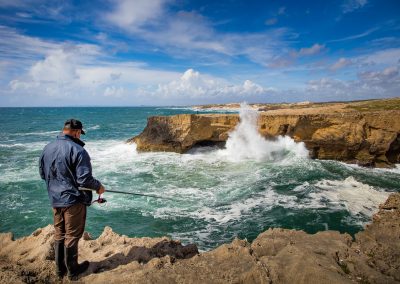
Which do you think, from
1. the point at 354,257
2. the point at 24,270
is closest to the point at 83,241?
the point at 24,270

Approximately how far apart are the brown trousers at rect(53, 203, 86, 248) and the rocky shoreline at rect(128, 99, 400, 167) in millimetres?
18588

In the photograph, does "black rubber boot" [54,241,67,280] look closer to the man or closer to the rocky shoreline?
the man

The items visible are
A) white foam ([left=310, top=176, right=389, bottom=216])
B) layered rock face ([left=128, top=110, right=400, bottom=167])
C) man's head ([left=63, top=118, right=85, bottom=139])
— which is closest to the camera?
man's head ([left=63, top=118, right=85, bottom=139])

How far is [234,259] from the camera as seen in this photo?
417cm

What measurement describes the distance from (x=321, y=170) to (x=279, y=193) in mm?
5696

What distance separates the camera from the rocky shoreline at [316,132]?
19.8 m

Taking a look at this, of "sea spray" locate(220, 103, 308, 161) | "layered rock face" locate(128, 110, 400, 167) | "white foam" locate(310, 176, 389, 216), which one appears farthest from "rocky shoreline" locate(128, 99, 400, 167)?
"white foam" locate(310, 176, 389, 216)

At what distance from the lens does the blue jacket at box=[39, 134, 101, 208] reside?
395cm

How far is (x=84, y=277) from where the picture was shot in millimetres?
3969

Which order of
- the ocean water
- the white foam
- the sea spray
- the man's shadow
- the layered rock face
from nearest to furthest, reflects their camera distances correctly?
1. the man's shadow
2. the ocean water
3. the white foam
4. the layered rock face
5. the sea spray

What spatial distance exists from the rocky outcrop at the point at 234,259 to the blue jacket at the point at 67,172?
117cm

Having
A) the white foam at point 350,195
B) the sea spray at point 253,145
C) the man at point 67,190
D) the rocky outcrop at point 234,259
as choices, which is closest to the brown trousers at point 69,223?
the man at point 67,190

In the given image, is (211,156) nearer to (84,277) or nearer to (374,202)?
(374,202)

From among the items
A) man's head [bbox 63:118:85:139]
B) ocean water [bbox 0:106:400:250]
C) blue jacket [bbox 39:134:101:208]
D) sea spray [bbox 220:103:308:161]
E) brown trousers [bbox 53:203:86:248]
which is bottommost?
ocean water [bbox 0:106:400:250]
